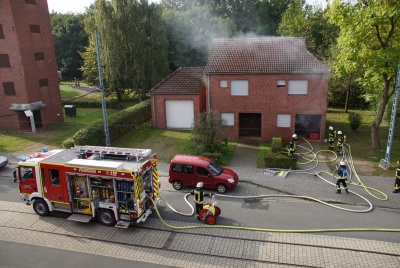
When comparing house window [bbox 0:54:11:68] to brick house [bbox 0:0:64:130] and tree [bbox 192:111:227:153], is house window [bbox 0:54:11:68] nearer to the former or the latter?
brick house [bbox 0:0:64:130]

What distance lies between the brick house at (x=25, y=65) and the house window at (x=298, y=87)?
68.2ft

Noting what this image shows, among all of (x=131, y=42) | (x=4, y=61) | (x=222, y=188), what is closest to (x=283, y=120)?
(x=222, y=188)

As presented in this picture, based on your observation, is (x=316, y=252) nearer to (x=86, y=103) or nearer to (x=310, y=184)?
(x=310, y=184)

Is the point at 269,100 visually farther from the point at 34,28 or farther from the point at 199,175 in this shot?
the point at 34,28

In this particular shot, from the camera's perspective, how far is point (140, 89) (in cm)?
3666

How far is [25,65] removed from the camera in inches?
1086

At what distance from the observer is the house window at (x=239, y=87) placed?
80.3ft

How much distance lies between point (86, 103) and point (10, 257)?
1187 inches

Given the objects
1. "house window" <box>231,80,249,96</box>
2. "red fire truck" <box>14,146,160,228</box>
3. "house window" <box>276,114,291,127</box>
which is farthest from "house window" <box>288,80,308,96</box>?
"red fire truck" <box>14,146,160,228</box>

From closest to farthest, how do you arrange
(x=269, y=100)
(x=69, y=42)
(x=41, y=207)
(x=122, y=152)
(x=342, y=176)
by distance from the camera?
1. (x=122, y=152)
2. (x=41, y=207)
3. (x=342, y=176)
4. (x=269, y=100)
5. (x=69, y=42)

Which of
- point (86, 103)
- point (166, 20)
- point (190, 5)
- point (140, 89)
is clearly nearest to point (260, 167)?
point (140, 89)

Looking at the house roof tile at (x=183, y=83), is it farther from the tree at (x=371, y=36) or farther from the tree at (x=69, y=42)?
the tree at (x=69, y=42)

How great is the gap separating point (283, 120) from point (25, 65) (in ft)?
68.8

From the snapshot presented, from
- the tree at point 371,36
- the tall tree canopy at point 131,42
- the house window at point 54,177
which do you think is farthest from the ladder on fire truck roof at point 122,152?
the tall tree canopy at point 131,42
